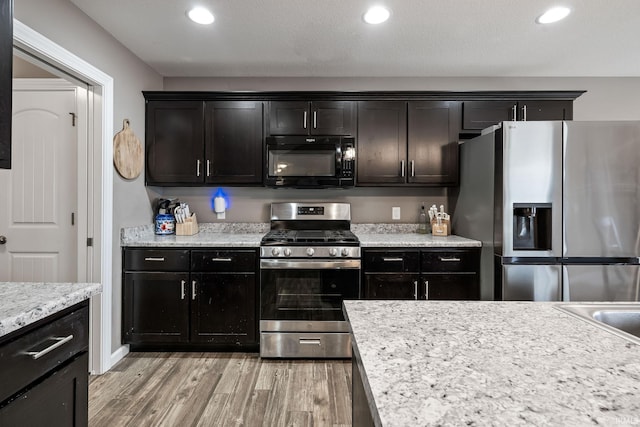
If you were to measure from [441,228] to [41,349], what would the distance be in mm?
2826

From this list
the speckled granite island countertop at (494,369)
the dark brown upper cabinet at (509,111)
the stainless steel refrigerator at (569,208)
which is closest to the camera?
the speckled granite island countertop at (494,369)

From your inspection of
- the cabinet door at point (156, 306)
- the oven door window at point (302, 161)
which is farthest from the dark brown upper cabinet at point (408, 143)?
the cabinet door at point (156, 306)

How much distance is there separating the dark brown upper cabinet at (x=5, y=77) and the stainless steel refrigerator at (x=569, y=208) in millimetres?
2594

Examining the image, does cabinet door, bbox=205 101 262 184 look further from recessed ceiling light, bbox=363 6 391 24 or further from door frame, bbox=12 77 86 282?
recessed ceiling light, bbox=363 6 391 24

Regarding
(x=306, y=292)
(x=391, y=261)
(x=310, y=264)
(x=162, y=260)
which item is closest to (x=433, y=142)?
(x=391, y=261)

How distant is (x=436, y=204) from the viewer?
330cm

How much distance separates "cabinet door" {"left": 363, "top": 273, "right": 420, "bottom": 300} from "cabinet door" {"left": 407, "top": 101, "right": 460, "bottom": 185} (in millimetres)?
908

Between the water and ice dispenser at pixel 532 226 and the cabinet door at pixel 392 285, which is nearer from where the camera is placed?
the water and ice dispenser at pixel 532 226

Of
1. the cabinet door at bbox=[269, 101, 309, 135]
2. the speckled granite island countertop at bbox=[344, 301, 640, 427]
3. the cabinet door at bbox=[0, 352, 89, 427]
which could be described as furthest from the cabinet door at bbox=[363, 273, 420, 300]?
the cabinet door at bbox=[0, 352, 89, 427]

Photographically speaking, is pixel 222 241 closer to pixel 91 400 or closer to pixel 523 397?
pixel 91 400

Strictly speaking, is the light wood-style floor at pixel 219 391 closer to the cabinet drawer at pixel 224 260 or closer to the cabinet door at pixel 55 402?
the cabinet drawer at pixel 224 260

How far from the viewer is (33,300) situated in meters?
1.03

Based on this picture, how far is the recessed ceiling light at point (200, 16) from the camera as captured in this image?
6.96ft

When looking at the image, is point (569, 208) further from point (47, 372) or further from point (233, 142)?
point (47, 372)
